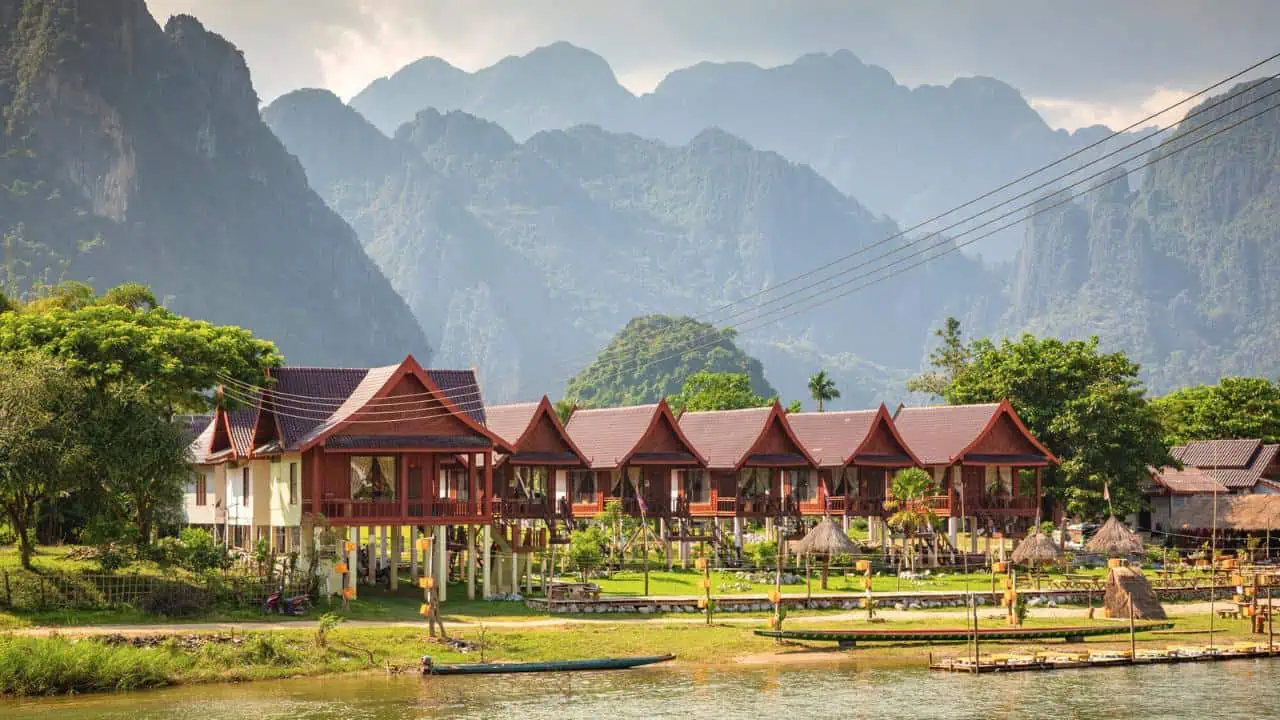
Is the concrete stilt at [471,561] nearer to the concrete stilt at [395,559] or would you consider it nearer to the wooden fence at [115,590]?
the concrete stilt at [395,559]

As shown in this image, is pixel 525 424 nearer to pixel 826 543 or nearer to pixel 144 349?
pixel 826 543

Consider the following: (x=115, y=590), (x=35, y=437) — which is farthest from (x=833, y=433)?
(x=35, y=437)

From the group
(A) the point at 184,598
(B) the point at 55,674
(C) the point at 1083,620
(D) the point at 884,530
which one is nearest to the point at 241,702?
(B) the point at 55,674

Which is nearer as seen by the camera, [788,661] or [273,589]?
[788,661]

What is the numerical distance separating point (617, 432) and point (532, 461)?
26.9ft

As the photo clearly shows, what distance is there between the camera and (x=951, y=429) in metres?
69.6

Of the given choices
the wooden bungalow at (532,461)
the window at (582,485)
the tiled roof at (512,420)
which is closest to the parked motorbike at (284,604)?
the wooden bungalow at (532,461)

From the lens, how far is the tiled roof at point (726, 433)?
64875mm

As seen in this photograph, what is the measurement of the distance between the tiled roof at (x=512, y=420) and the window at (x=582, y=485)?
19.8 ft

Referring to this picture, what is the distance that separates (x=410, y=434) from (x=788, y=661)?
1396cm

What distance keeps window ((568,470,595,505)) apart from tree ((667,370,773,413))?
2664cm

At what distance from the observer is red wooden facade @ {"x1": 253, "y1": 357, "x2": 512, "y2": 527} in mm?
46594

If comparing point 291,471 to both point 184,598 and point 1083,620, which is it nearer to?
point 184,598

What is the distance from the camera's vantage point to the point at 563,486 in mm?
66750
